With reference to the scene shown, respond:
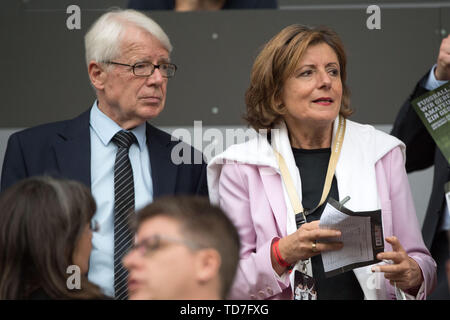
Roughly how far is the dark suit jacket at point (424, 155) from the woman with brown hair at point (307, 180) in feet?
1.42

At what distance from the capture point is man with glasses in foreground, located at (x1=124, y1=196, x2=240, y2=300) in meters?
2.69

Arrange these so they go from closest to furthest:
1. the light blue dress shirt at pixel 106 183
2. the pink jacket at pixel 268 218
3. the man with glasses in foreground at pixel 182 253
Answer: the man with glasses in foreground at pixel 182 253 < the pink jacket at pixel 268 218 < the light blue dress shirt at pixel 106 183

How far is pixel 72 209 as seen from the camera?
3.04 meters

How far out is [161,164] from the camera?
3.86 meters

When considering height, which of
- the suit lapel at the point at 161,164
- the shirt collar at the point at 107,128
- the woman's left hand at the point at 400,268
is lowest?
the woman's left hand at the point at 400,268

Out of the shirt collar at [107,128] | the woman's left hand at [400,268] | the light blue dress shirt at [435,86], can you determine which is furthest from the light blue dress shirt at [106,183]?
the light blue dress shirt at [435,86]

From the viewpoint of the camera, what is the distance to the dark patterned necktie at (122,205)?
361cm

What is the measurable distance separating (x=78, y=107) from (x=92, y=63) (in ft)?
1.53

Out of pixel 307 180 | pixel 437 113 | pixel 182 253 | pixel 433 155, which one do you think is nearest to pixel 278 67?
pixel 307 180

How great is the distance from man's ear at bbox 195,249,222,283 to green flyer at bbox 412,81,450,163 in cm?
144

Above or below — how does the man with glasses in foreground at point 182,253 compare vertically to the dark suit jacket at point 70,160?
below

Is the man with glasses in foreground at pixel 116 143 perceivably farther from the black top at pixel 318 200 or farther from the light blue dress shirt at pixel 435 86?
the light blue dress shirt at pixel 435 86

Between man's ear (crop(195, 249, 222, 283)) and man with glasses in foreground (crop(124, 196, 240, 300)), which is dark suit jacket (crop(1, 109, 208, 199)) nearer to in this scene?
man with glasses in foreground (crop(124, 196, 240, 300))

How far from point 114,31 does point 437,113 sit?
158cm
